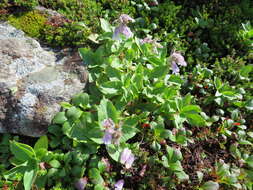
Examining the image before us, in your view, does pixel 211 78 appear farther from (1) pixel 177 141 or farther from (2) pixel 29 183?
(2) pixel 29 183

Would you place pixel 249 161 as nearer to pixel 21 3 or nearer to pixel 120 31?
pixel 120 31

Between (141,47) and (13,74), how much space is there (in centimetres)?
152

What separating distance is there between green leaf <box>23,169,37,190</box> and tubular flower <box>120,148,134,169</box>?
2.67 feet

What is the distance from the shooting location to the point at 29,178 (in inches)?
89.1

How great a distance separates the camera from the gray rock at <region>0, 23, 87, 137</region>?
264 cm

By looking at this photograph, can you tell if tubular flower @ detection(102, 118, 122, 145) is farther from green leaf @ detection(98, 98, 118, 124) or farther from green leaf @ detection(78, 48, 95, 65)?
green leaf @ detection(78, 48, 95, 65)

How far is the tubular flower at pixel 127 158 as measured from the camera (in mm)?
2418

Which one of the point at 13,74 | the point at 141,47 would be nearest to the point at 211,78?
the point at 141,47

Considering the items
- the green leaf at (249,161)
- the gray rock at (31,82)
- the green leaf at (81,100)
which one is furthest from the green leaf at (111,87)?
the green leaf at (249,161)

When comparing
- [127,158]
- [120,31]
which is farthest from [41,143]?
[120,31]

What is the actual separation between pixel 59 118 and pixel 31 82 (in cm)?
58

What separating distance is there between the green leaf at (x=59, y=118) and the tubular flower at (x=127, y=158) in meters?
0.68

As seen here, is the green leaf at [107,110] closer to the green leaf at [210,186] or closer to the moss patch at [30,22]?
the green leaf at [210,186]

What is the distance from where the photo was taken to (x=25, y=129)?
8.66 ft
